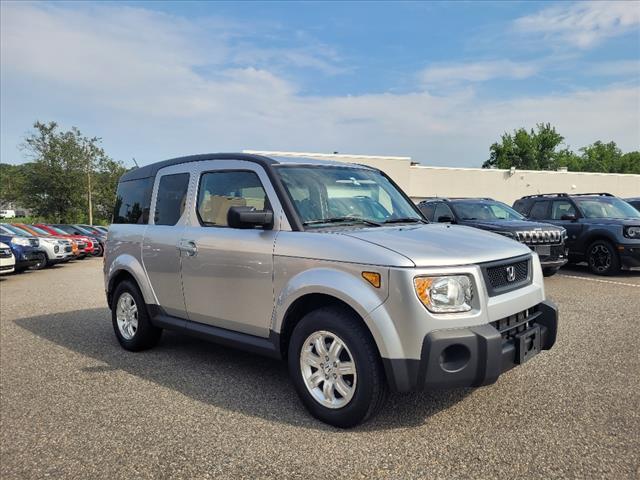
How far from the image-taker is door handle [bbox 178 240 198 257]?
14.9ft

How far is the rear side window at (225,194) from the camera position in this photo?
422 centimetres

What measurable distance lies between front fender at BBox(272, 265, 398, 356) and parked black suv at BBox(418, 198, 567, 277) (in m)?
4.67

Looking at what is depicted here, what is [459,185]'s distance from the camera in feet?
130

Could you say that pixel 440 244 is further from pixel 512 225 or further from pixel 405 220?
pixel 512 225

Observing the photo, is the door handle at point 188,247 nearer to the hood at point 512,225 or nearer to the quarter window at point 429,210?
the hood at point 512,225

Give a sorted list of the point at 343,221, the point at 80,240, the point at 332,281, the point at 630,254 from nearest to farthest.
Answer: the point at 332,281 < the point at 343,221 < the point at 630,254 < the point at 80,240

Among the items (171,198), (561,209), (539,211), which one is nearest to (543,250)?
(561,209)

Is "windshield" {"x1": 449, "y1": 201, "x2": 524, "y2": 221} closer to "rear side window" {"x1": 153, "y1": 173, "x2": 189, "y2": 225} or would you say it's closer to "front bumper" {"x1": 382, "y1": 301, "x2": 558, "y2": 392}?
"rear side window" {"x1": 153, "y1": 173, "x2": 189, "y2": 225}

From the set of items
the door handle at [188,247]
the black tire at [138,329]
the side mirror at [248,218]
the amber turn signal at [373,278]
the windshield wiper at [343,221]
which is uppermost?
the side mirror at [248,218]

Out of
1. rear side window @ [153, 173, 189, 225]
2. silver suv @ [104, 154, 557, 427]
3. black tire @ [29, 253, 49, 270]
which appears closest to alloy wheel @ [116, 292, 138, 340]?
silver suv @ [104, 154, 557, 427]

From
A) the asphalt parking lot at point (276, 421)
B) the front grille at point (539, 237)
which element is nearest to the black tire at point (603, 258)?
the front grille at point (539, 237)

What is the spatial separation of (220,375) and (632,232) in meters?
9.14

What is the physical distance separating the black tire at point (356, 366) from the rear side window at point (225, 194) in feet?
3.61

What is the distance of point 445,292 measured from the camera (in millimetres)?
3191
